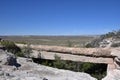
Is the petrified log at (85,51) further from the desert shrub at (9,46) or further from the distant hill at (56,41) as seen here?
the distant hill at (56,41)

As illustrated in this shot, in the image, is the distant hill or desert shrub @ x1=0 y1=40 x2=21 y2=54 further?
the distant hill

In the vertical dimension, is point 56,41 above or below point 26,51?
below

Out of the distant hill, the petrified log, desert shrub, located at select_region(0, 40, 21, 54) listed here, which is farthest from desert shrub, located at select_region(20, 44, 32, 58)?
the distant hill

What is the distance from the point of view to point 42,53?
18.0 m

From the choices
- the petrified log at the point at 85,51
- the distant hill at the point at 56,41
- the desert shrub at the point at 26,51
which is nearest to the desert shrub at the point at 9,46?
the desert shrub at the point at 26,51

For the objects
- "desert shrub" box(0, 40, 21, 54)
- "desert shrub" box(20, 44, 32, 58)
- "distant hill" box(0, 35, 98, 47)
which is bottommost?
"distant hill" box(0, 35, 98, 47)

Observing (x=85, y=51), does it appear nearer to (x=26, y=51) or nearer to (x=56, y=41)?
(x=26, y=51)

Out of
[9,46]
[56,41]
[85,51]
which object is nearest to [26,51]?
[9,46]

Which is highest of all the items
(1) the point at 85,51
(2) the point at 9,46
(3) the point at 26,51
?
(2) the point at 9,46

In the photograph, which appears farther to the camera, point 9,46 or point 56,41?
point 56,41

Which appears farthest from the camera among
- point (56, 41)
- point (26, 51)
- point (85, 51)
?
point (56, 41)

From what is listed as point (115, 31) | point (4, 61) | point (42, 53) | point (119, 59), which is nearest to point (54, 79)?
point (4, 61)

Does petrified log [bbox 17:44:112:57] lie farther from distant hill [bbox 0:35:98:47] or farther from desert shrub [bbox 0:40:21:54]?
distant hill [bbox 0:35:98:47]

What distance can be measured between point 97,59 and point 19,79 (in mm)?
11869
